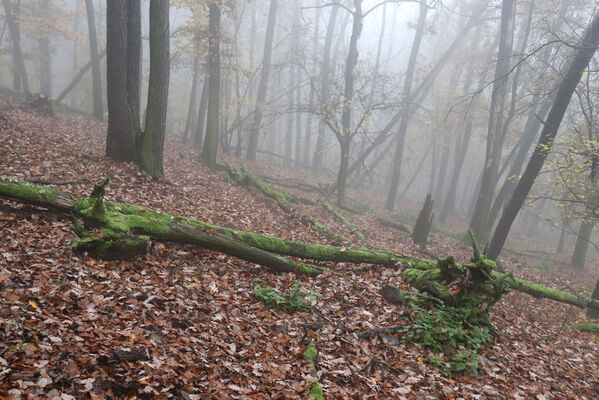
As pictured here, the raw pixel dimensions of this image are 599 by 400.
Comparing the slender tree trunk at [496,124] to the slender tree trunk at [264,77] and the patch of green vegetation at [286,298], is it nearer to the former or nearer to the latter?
the patch of green vegetation at [286,298]

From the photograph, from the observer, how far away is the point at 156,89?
9258 mm

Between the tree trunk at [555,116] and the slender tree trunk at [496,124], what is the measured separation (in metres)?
4.57

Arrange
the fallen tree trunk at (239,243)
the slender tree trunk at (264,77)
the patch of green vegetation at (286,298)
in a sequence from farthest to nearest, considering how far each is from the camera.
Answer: the slender tree trunk at (264,77), the patch of green vegetation at (286,298), the fallen tree trunk at (239,243)

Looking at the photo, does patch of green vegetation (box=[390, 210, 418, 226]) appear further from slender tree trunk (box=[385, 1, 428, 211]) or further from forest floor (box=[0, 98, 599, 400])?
forest floor (box=[0, 98, 599, 400])

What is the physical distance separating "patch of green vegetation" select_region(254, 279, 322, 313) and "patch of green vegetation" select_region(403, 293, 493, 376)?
1.73m

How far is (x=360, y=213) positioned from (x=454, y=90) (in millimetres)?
15402

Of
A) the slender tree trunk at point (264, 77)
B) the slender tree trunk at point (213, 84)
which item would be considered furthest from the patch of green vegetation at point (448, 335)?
the slender tree trunk at point (264, 77)

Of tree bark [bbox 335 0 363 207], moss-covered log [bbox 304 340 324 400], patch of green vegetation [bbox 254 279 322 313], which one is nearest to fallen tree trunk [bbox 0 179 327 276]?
patch of green vegetation [bbox 254 279 322 313]

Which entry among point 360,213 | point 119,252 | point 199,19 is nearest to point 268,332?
point 119,252

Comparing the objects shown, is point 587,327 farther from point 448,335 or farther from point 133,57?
point 133,57

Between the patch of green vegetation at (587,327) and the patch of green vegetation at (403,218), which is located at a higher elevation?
the patch of green vegetation at (403,218)

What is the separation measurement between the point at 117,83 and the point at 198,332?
7599 mm

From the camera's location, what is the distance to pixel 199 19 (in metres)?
16.8

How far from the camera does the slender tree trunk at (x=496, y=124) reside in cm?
1400
